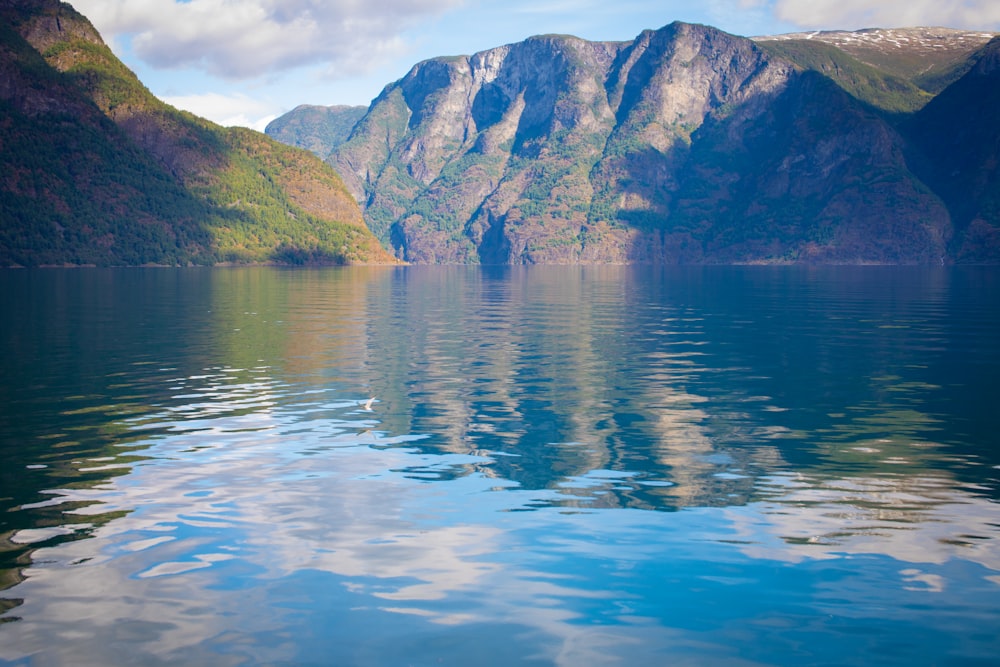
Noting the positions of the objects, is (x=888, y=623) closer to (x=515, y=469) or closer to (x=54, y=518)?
(x=515, y=469)

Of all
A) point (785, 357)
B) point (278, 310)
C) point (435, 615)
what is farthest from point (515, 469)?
point (278, 310)

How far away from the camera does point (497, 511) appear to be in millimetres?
21906

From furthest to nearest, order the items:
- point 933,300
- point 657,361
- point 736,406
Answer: point 933,300
point 657,361
point 736,406

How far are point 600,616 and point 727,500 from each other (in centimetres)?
837

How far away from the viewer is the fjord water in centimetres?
1494

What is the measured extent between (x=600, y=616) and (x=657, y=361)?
36766 millimetres

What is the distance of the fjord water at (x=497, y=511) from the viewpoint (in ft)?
49.0

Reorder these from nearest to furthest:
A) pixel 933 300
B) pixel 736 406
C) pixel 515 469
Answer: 1. pixel 515 469
2. pixel 736 406
3. pixel 933 300

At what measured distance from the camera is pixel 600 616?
15539 millimetres

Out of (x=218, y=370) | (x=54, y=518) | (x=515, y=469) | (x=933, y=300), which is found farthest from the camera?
(x=933, y=300)

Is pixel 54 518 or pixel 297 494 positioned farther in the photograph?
pixel 297 494

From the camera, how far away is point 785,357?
5297 cm

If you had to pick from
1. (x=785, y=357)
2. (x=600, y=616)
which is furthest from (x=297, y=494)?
(x=785, y=357)

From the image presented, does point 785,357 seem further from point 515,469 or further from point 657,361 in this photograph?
point 515,469
